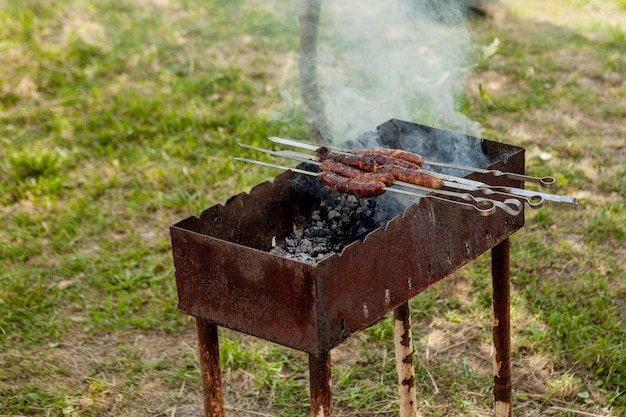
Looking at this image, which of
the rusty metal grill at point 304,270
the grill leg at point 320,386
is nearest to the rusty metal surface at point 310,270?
the rusty metal grill at point 304,270

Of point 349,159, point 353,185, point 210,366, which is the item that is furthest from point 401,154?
point 210,366

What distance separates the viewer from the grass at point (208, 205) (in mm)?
4348

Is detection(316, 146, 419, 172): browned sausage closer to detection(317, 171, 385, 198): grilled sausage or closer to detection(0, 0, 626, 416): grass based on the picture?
detection(317, 171, 385, 198): grilled sausage

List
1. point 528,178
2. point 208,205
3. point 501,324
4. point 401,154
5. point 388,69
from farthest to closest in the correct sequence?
point 208,205
point 388,69
point 501,324
point 401,154
point 528,178

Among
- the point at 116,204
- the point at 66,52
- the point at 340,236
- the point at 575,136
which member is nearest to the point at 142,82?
the point at 66,52

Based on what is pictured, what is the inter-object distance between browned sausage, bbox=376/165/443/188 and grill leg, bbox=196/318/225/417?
86cm

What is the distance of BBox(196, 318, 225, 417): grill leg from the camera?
3.09 m

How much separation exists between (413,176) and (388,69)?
7.45 ft

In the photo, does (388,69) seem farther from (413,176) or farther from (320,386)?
(320,386)

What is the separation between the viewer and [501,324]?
11.9 feet

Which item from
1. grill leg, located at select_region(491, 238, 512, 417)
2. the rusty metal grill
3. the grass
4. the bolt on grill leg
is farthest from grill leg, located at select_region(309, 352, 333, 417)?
the grass

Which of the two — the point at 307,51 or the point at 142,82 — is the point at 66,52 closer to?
the point at 142,82

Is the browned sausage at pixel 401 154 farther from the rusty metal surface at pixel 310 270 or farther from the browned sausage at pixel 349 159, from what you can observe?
the rusty metal surface at pixel 310 270

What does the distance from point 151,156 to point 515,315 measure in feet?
10.7
